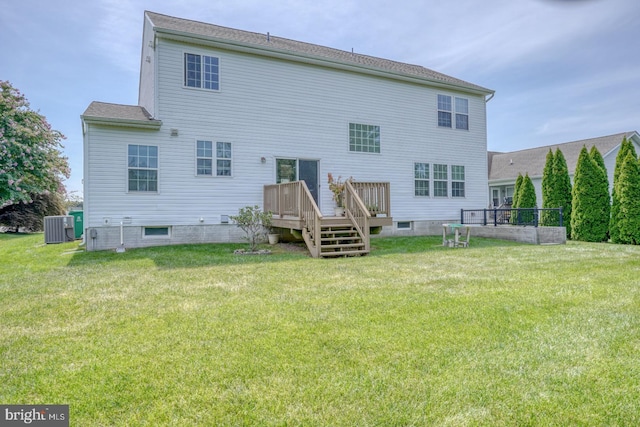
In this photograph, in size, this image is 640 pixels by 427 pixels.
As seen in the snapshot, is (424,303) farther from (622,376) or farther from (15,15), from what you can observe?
(15,15)

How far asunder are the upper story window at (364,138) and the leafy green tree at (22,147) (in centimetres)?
1453

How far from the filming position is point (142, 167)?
10.1m

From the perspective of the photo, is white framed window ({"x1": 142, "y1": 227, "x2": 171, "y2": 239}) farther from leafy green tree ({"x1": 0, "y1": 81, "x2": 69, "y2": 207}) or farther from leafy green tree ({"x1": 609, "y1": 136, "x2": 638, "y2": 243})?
leafy green tree ({"x1": 609, "y1": 136, "x2": 638, "y2": 243})

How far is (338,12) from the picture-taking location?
1084cm

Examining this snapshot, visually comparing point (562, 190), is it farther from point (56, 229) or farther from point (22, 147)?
point (22, 147)

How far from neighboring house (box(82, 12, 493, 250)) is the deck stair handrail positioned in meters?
0.99

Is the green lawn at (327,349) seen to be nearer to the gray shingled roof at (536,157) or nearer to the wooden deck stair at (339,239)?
the wooden deck stair at (339,239)

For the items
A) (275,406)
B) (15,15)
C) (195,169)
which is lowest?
(275,406)

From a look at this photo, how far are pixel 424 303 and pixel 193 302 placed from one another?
111 inches

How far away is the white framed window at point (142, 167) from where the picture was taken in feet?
32.7

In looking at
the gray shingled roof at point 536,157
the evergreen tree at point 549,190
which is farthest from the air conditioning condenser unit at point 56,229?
the gray shingled roof at point 536,157

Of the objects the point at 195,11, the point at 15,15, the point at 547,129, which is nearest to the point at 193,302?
the point at 15,15

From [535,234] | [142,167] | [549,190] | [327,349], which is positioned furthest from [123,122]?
[549,190]

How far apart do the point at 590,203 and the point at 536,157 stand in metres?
11.3
